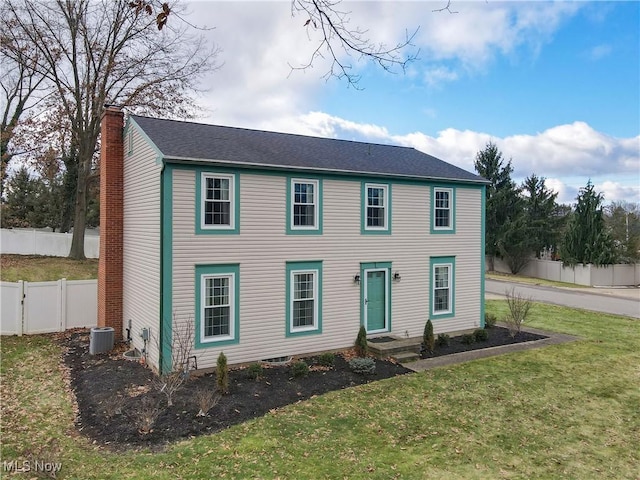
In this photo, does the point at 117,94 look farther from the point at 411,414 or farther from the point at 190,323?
the point at 411,414

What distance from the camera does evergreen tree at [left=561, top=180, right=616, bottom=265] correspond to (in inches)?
1369

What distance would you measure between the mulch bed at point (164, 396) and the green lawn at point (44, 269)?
768 cm

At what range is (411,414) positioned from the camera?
9031mm

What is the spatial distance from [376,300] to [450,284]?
3.35 metres

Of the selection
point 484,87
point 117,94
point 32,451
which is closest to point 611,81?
point 484,87

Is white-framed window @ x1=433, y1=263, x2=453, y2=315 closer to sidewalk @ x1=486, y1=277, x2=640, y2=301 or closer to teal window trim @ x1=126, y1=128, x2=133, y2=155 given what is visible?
teal window trim @ x1=126, y1=128, x2=133, y2=155

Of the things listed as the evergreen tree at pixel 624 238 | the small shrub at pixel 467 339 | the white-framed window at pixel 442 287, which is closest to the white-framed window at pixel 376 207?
the white-framed window at pixel 442 287

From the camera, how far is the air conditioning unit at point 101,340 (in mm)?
12891

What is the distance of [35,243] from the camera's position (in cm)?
2812

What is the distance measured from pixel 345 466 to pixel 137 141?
10770 millimetres

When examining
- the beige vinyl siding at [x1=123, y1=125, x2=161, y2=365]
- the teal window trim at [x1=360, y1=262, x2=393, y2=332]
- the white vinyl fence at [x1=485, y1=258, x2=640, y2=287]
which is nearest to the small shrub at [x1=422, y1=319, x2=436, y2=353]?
the teal window trim at [x1=360, y1=262, x2=393, y2=332]

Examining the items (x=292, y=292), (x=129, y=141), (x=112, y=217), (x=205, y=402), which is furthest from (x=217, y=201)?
(x=205, y=402)

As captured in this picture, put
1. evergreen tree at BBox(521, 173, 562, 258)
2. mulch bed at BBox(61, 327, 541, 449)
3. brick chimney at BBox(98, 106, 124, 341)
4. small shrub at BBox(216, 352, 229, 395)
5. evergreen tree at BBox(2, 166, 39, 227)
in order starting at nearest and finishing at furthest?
mulch bed at BBox(61, 327, 541, 449)
small shrub at BBox(216, 352, 229, 395)
brick chimney at BBox(98, 106, 124, 341)
evergreen tree at BBox(2, 166, 39, 227)
evergreen tree at BBox(521, 173, 562, 258)

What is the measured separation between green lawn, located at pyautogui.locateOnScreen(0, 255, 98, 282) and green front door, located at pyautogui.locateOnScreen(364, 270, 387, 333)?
13.5m
